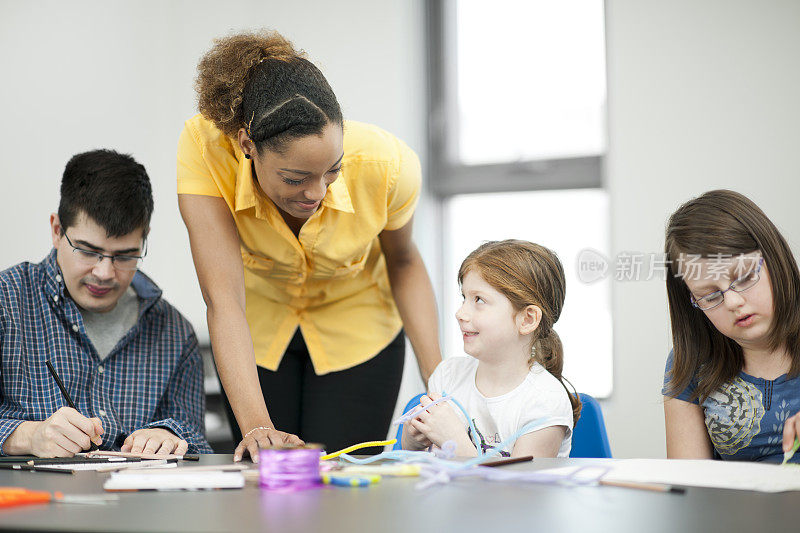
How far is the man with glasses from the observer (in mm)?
1652

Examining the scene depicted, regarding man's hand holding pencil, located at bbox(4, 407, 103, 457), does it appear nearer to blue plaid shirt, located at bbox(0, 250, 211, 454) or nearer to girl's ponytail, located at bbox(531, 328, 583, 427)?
blue plaid shirt, located at bbox(0, 250, 211, 454)

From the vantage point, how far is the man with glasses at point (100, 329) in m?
1.65

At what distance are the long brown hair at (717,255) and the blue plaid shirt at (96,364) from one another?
3.21ft

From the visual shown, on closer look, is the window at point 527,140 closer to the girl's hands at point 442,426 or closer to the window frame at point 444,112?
the window frame at point 444,112

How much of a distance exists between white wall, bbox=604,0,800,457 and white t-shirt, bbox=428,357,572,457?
101cm

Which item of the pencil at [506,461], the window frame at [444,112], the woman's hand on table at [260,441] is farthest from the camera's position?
the window frame at [444,112]

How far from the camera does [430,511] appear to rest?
0.75 metres

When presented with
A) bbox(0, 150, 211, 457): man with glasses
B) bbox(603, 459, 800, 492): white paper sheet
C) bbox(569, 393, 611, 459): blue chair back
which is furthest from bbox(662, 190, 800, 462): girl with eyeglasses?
bbox(0, 150, 211, 457): man with glasses

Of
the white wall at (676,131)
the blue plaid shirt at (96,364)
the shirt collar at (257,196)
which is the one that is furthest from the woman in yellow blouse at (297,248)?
the white wall at (676,131)

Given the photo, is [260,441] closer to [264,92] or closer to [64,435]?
[64,435]

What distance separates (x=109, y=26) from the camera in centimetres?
275

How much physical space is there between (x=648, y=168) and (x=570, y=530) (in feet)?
6.42

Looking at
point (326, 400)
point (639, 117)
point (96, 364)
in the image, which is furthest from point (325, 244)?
point (639, 117)

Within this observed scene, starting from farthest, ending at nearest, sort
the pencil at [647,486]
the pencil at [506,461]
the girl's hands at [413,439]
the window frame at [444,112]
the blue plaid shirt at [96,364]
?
the window frame at [444,112], the blue plaid shirt at [96,364], the girl's hands at [413,439], the pencil at [506,461], the pencil at [647,486]
